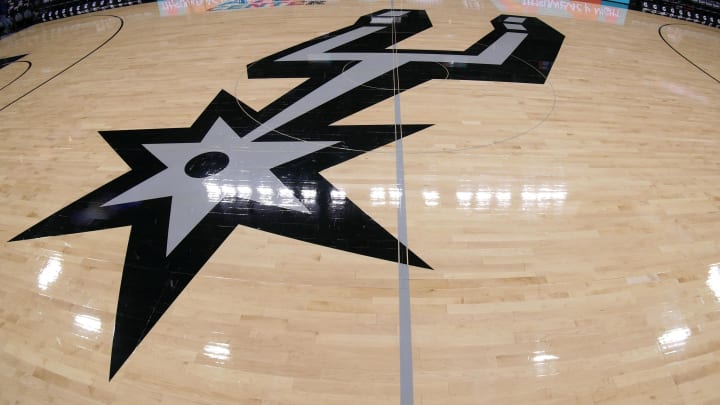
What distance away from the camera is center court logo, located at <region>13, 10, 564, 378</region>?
273 centimetres

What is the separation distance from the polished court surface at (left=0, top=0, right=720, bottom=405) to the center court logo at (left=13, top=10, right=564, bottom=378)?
22mm

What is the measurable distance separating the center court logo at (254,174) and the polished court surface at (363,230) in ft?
0.07

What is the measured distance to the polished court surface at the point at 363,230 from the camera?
209cm

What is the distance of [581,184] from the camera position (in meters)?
3.34

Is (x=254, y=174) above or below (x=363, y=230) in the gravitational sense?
above

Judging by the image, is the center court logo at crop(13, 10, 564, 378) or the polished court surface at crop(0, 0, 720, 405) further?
the center court logo at crop(13, 10, 564, 378)

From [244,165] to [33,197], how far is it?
184 centimetres

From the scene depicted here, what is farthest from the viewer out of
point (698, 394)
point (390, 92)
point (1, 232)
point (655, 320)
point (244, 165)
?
point (390, 92)

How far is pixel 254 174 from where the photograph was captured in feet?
11.5

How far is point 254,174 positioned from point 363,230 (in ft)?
4.09

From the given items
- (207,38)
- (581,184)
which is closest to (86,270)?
(581,184)

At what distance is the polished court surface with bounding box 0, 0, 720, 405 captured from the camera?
2.09 meters

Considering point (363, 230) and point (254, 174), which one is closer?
point (363, 230)

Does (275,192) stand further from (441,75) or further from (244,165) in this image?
(441,75)
